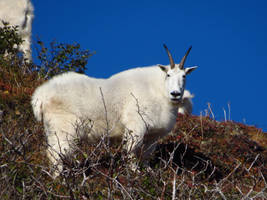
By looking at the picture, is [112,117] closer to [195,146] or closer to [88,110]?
[88,110]

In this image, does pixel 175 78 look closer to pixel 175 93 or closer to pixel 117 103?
pixel 175 93

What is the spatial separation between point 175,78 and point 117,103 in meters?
1.08

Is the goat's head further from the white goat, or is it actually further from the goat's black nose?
the white goat

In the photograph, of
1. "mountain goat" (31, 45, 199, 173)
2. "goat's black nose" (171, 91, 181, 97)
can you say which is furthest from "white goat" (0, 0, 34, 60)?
"goat's black nose" (171, 91, 181, 97)

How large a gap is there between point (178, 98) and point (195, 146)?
7.41ft

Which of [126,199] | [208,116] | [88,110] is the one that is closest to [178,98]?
[88,110]

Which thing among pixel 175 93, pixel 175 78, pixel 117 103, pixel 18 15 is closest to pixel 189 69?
pixel 175 78

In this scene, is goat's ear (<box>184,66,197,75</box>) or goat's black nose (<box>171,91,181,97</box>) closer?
goat's black nose (<box>171,91,181,97</box>)

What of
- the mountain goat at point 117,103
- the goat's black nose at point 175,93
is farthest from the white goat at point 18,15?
the goat's black nose at point 175,93

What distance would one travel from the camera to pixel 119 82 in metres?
7.17

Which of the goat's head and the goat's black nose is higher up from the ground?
the goat's head

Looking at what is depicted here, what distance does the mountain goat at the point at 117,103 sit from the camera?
21.2 feet

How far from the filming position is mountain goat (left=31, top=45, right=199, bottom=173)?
6469mm

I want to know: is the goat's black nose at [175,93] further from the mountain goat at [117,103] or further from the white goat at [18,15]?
the white goat at [18,15]
